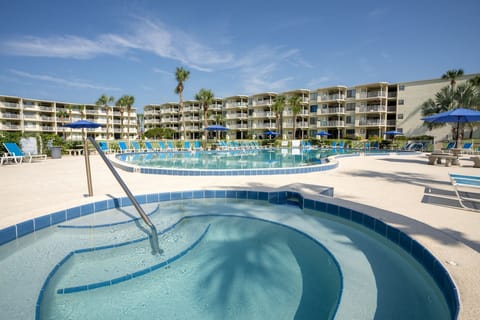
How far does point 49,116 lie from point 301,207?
65.1m

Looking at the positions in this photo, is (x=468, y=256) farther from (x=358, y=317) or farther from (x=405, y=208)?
(x=405, y=208)

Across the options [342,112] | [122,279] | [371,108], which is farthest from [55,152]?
[371,108]

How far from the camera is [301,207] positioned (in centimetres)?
548

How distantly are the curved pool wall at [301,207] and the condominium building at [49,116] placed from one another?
39.2m

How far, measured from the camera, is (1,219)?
4000 millimetres

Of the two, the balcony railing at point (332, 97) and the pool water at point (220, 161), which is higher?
the balcony railing at point (332, 97)

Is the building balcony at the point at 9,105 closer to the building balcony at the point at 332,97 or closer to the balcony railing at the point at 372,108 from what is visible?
the building balcony at the point at 332,97

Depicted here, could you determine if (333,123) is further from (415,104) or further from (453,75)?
(453,75)

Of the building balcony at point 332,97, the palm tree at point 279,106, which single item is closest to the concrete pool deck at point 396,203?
the palm tree at point 279,106

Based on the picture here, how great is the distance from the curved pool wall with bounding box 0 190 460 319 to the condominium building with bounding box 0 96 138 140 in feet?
129

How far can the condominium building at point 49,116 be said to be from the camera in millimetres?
47156

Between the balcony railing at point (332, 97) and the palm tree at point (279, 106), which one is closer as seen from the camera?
the balcony railing at point (332, 97)

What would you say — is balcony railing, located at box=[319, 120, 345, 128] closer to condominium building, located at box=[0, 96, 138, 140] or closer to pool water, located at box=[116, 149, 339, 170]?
pool water, located at box=[116, 149, 339, 170]

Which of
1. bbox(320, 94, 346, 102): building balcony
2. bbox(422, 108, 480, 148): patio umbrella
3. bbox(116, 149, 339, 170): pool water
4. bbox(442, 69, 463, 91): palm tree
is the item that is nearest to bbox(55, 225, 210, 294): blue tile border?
bbox(116, 149, 339, 170): pool water
